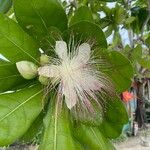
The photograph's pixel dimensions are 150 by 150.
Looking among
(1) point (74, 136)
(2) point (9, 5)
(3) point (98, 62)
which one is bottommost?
(1) point (74, 136)

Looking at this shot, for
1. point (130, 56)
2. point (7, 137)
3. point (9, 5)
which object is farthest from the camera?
point (130, 56)

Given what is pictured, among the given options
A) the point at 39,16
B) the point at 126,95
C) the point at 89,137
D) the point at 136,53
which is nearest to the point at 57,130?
the point at 89,137

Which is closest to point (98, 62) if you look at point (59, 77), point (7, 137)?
point (59, 77)

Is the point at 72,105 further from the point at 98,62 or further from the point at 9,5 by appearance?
the point at 9,5

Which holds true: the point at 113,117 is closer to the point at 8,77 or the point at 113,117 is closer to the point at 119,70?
Answer: the point at 119,70

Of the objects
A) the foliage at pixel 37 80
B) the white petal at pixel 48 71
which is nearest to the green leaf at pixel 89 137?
the foliage at pixel 37 80

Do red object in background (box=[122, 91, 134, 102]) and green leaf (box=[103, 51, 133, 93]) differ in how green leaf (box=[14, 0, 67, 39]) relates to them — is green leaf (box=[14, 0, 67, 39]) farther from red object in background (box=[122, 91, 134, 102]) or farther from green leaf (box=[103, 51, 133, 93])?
red object in background (box=[122, 91, 134, 102])

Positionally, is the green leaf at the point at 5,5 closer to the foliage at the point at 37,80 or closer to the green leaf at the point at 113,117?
the foliage at the point at 37,80
